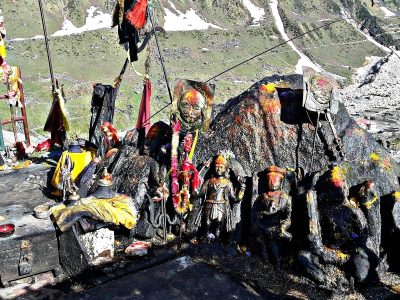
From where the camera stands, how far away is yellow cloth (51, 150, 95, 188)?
12.3 metres

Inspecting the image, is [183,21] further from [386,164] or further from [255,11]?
[386,164]

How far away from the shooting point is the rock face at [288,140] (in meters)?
10.7

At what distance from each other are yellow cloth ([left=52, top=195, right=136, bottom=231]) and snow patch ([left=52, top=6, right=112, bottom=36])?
60.8 m

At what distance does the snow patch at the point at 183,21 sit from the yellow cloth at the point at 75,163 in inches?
2410

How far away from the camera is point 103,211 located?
10.2m

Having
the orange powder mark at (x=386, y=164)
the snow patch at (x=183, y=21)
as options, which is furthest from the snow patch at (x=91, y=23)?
the orange powder mark at (x=386, y=164)

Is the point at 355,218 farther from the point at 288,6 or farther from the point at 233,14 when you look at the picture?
the point at 288,6

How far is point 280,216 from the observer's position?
9828 millimetres

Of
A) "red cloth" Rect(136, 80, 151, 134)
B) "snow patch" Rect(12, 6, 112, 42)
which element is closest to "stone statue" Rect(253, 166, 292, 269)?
"red cloth" Rect(136, 80, 151, 134)

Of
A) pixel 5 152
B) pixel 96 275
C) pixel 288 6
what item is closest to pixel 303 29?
pixel 288 6

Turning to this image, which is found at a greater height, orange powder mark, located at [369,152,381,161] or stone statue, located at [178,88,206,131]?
stone statue, located at [178,88,206,131]

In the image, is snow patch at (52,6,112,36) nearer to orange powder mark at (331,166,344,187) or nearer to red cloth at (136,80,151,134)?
red cloth at (136,80,151,134)

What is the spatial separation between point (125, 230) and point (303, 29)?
7433 centimetres

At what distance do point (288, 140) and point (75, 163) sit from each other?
5.86 meters
